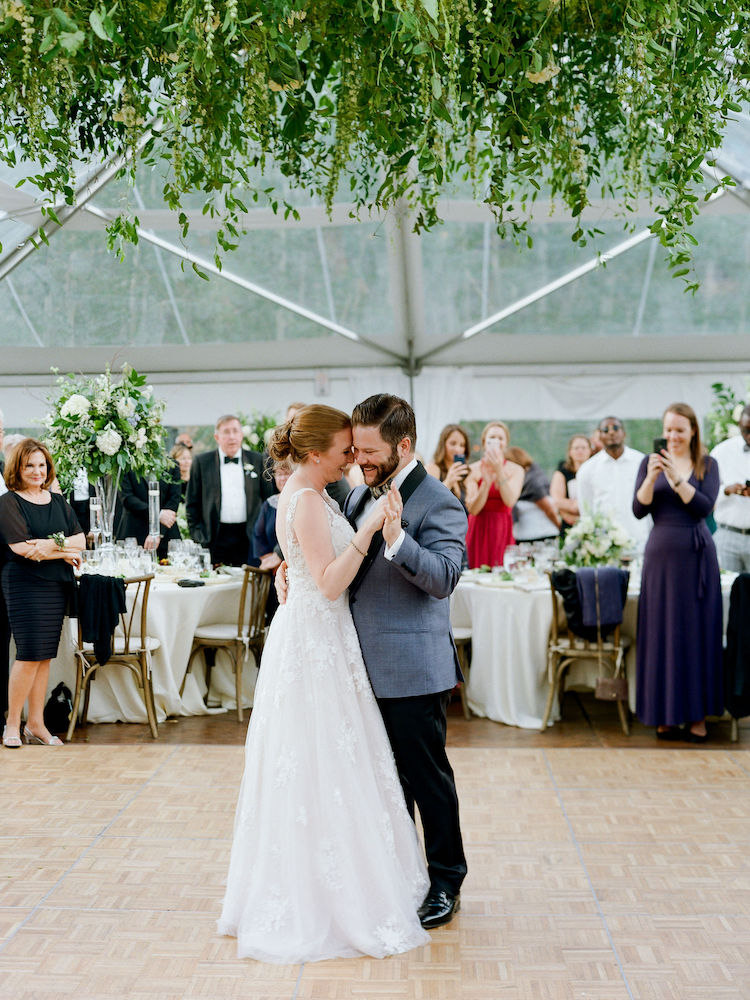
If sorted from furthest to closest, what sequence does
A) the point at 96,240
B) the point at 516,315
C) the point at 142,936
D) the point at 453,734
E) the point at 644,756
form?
the point at 516,315 < the point at 96,240 < the point at 453,734 < the point at 644,756 < the point at 142,936

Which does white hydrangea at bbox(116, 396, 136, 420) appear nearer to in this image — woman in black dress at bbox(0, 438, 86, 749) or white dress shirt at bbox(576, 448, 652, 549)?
woman in black dress at bbox(0, 438, 86, 749)

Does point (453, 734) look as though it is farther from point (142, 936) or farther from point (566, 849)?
point (142, 936)

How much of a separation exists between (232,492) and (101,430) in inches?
51.2

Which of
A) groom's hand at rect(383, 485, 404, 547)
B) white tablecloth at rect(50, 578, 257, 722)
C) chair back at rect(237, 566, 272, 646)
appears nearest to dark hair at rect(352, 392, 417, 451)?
groom's hand at rect(383, 485, 404, 547)

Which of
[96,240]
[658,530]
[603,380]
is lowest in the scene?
[658,530]

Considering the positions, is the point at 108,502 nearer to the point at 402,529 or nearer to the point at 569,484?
the point at 402,529

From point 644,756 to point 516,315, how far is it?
21.3ft

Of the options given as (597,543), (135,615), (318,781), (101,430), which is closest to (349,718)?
(318,781)

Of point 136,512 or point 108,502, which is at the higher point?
point 108,502

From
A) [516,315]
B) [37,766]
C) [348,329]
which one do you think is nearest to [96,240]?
[348,329]

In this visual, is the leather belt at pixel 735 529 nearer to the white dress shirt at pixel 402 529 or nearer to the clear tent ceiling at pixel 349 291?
the clear tent ceiling at pixel 349 291

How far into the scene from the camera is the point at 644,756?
5.30 m

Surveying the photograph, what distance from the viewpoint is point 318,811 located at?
298 centimetres

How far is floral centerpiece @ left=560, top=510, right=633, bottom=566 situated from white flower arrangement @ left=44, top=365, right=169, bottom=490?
2.79 meters
